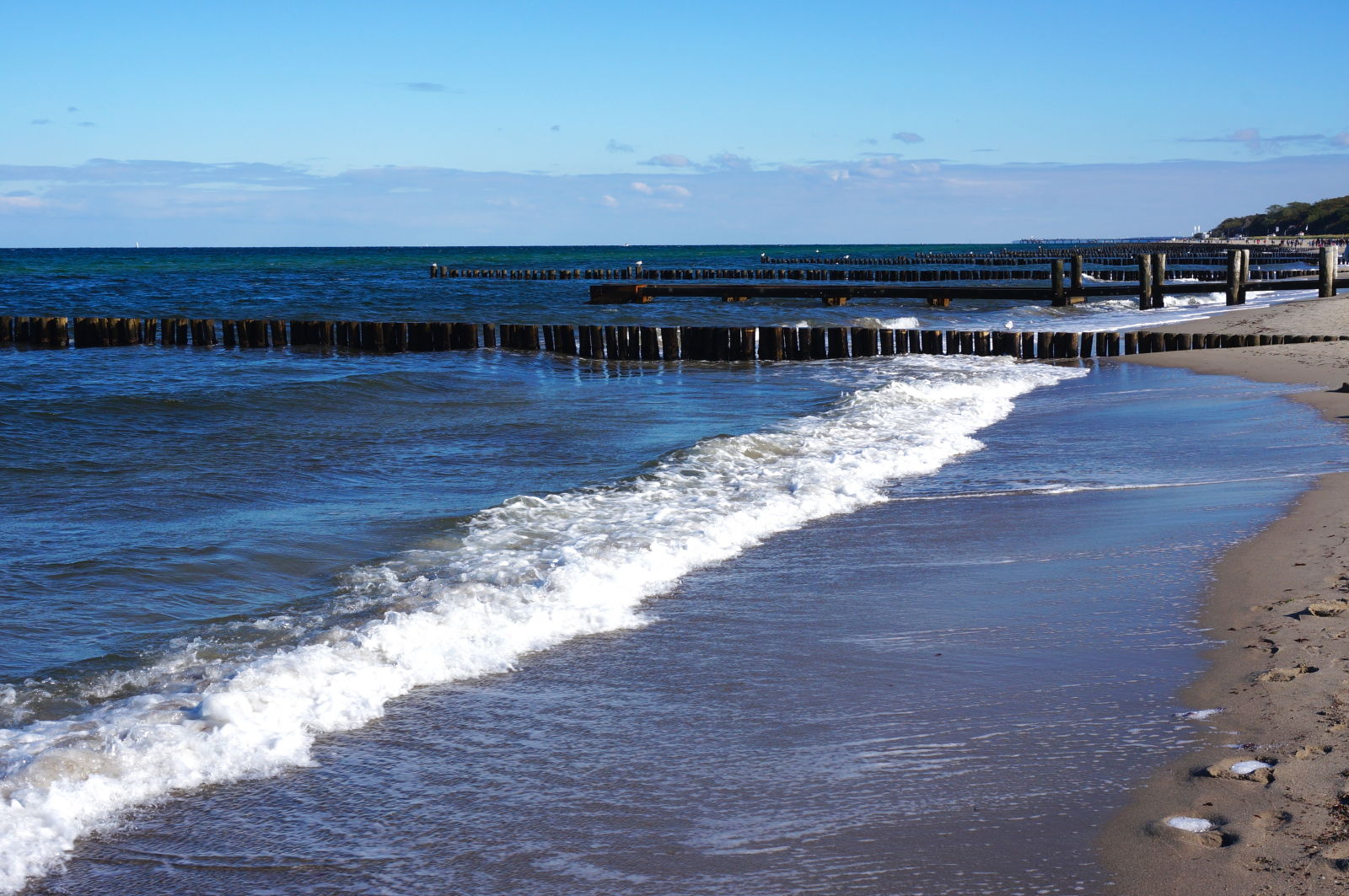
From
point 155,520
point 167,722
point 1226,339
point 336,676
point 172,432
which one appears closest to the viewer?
point 167,722

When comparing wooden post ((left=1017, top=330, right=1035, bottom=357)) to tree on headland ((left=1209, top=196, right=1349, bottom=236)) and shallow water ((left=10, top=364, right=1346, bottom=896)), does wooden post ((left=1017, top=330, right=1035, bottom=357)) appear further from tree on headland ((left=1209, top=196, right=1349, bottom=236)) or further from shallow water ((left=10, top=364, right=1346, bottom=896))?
tree on headland ((left=1209, top=196, right=1349, bottom=236))

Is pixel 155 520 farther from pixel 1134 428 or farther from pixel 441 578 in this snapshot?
pixel 1134 428

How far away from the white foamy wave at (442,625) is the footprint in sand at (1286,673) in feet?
8.87

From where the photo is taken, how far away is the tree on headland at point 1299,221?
118250 millimetres

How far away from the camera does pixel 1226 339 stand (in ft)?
64.6

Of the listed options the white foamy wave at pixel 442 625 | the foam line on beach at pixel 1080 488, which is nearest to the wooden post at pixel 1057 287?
the white foamy wave at pixel 442 625

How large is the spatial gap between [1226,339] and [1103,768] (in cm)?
1819

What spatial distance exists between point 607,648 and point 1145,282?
2974 centimetres

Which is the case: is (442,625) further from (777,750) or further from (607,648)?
(777,750)

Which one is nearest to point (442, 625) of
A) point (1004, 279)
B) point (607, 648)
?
point (607, 648)

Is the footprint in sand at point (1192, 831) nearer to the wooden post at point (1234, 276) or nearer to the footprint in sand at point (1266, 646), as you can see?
the footprint in sand at point (1266, 646)

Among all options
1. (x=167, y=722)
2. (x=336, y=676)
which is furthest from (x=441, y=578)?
(x=167, y=722)

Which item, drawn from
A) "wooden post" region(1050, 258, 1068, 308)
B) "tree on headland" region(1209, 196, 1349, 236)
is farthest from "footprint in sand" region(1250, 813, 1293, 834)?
"tree on headland" region(1209, 196, 1349, 236)

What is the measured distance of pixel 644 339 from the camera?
22688 mm
